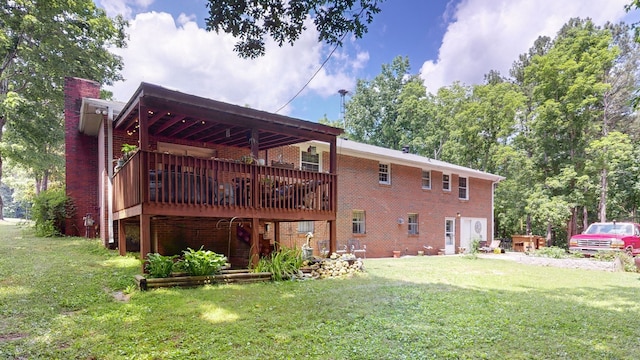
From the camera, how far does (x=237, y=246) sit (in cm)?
1053

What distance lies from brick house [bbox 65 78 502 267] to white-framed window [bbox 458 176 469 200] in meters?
3.21

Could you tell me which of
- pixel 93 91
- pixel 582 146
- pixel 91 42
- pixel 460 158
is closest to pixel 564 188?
pixel 582 146

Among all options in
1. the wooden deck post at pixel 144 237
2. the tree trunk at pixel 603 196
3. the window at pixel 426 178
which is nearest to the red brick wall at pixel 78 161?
the wooden deck post at pixel 144 237

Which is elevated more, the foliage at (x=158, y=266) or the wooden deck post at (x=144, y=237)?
the wooden deck post at (x=144, y=237)

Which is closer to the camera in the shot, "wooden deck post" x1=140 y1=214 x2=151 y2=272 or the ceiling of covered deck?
"wooden deck post" x1=140 y1=214 x2=151 y2=272

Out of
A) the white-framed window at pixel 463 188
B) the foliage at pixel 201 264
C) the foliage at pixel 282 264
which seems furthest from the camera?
the white-framed window at pixel 463 188

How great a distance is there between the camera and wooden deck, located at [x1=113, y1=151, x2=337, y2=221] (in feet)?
22.4

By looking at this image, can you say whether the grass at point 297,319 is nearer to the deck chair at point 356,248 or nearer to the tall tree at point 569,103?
the deck chair at point 356,248

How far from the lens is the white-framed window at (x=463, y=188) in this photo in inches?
803

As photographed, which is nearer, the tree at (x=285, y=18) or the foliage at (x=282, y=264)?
the tree at (x=285, y=18)

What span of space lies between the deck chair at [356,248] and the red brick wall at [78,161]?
9.39 metres

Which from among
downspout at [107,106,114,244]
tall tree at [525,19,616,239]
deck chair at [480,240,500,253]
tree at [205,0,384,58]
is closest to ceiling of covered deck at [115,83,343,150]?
downspout at [107,106,114,244]

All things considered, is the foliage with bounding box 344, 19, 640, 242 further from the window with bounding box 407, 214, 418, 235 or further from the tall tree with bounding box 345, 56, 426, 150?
the window with bounding box 407, 214, 418, 235

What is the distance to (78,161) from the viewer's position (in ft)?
38.2
